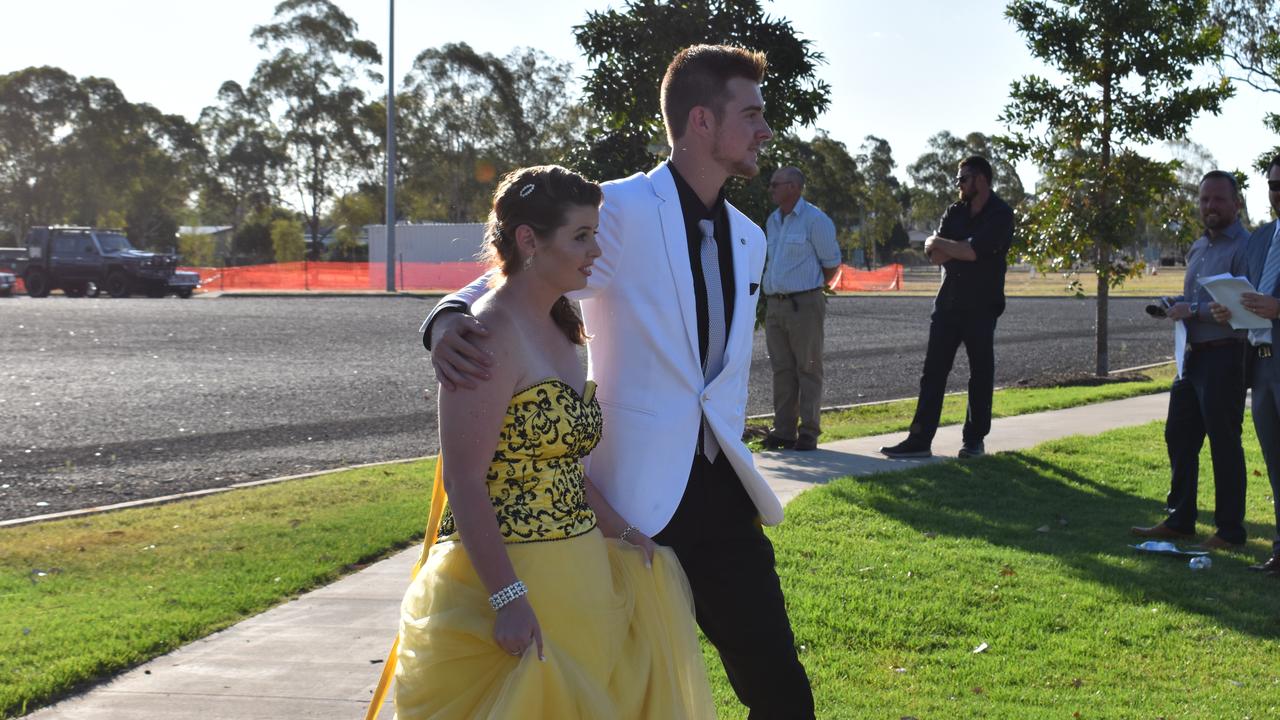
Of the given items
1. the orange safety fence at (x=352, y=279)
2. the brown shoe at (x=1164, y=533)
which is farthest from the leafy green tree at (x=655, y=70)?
the orange safety fence at (x=352, y=279)

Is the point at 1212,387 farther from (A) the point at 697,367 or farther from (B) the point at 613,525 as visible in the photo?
(B) the point at 613,525

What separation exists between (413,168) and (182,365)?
5464 cm

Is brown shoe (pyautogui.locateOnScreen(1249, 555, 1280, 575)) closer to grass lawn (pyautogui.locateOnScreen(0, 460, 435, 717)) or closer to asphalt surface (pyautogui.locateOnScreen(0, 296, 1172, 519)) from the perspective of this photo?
grass lawn (pyautogui.locateOnScreen(0, 460, 435, 717))

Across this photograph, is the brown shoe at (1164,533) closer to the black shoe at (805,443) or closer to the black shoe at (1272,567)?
the black shoe at (1272,567)

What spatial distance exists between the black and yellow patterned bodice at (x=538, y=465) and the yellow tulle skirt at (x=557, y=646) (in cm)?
4

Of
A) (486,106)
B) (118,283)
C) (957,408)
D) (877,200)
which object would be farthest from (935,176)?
(957,408)

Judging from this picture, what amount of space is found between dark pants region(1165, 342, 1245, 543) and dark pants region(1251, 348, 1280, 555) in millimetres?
392

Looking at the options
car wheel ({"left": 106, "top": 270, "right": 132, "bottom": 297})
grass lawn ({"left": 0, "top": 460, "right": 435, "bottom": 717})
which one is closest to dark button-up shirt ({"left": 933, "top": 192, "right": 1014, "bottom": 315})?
grass lawn ({"left": 0, "top": 460, "right": 435, "bottom": 717})

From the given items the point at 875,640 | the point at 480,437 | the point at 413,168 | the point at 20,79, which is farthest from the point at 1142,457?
the point at 20,79

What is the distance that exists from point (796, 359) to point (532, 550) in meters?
7.58

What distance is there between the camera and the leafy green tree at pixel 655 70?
11797 millimetres

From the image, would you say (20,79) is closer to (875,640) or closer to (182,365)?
(182,365)

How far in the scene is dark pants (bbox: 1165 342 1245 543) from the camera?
6820 mm

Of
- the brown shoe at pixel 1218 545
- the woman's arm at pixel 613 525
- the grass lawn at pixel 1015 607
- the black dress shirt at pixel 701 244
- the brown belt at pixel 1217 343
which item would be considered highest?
the black dress shirt at pixel 701 244
